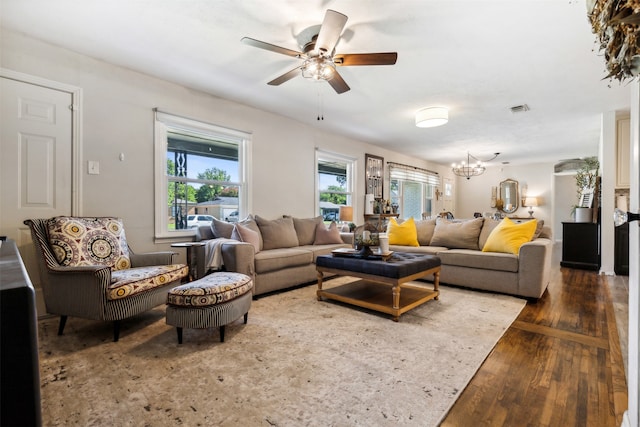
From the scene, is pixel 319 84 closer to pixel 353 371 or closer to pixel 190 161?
pixel 190 161

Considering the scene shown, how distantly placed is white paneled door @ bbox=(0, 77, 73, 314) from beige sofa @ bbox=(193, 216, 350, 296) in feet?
4.47

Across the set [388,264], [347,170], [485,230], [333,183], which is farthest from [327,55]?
[347,170]

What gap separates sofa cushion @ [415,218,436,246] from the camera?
4.59 metres

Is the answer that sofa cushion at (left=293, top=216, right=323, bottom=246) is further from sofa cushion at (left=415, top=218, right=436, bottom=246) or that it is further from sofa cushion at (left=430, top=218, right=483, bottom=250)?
sofa cushion at (left=430, top=218, right=483, bottom=250)

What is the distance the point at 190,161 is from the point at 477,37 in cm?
337

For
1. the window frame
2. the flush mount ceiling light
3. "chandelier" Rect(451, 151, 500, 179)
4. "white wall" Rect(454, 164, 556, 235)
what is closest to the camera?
the flush mount ceiling light

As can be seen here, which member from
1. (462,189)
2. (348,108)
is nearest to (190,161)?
(348,108)

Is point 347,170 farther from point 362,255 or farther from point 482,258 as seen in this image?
point 362,255

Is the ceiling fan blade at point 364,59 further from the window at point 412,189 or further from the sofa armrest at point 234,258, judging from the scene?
the window at point 412,189

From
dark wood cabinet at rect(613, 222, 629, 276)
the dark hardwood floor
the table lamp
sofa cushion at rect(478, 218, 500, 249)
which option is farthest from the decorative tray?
the table lamp

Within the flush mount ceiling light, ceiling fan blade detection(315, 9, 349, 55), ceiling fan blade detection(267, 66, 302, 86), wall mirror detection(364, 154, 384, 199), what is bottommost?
wall mirror detection(364, 154, 384, 199)

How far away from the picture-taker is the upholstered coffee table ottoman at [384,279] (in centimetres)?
262

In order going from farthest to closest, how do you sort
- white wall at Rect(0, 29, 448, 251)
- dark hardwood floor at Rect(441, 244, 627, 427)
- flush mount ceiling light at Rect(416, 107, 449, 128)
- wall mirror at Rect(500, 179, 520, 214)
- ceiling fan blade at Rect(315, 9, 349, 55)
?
wall mirror at Rect(500, 179, 520, 214), flush mount ceiling light at Rect(416, 107, 449, 128), white wall at Rect(0, 29, 448, 251), ceiling fan blade at Rect(315, 9, 349, 55), dark hardwood floor at Rect(441, 244, 627, 427)

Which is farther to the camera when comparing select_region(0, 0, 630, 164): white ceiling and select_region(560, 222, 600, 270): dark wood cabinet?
select_region(560, 222, 600, 270): dark wood cabinet
